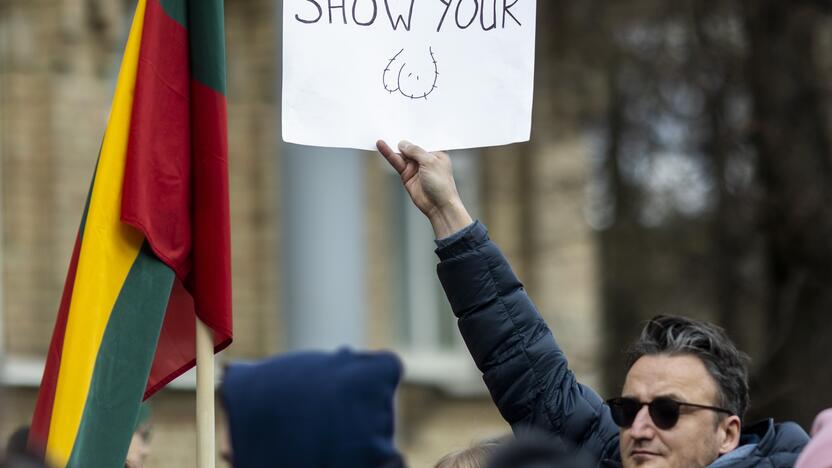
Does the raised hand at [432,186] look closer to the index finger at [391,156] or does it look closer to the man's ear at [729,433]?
the index finger at [391,156]

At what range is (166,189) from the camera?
382cm

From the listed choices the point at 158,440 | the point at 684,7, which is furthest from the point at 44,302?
the point at 684,7

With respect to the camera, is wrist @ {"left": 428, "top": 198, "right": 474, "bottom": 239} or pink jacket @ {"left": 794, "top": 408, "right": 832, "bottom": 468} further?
wrist @ {"left": 428, "top": 198, "right": 474, "bottom": 239}

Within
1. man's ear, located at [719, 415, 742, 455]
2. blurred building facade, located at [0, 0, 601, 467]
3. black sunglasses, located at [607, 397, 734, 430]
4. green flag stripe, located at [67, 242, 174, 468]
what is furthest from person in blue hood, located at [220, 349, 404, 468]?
blurred building facade, located at [0, 0, 601, 467]

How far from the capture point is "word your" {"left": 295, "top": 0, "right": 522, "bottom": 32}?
151 inches

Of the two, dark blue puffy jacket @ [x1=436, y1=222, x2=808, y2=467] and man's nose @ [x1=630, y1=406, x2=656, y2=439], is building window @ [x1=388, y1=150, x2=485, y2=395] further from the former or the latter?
man's nose @ [x1=630, y1=406, x2=656, y2=439]

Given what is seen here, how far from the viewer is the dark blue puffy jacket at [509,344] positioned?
3.84 metres

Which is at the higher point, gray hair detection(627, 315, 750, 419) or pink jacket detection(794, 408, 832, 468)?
gray hair detection(627, 315, 750, 419)

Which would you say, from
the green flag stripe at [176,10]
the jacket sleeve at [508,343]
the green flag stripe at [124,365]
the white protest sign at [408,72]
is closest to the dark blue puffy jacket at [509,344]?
the jacket sleeve at [508,343]

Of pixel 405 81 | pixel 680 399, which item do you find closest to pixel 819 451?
pixel 680 399

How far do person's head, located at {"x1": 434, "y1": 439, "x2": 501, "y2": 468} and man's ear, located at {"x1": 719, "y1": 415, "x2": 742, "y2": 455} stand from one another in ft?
1.61

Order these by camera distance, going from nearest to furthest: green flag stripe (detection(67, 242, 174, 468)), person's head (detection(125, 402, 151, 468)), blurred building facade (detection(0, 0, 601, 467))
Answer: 1. green flag stripe (detection(67, 242, 174, 468))
2. person's head (detection(125, 402, 151, 468))
3. blurred building facade (detection(0, 0, 601, 467))

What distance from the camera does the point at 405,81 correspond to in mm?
3877

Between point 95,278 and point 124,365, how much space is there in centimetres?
Answer: 20
